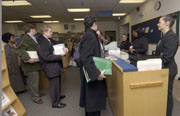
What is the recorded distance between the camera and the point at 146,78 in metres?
1.51

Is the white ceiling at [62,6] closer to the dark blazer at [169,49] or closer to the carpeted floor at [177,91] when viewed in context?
the carpeted floor at [177,91]

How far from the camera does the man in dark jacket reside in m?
1.42

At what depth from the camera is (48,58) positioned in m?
2.16

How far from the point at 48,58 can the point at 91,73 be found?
102cm

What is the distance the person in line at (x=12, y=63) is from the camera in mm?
2881

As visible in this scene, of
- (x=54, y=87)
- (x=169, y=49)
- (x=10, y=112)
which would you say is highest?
(x=169, y=49)

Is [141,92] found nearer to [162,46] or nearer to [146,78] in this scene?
[146,78]

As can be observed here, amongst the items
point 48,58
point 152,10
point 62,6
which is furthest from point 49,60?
point 152,10

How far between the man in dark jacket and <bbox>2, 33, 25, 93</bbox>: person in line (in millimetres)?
2049

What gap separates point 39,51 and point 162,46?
5.91 ft

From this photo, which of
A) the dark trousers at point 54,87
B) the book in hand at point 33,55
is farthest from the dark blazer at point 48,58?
the book in hand at point 33,55

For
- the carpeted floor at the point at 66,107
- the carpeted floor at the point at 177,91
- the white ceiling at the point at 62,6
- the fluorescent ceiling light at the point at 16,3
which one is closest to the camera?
the carpeted floor at the point at 66,107

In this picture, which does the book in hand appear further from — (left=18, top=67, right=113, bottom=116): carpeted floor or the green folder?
the green folder

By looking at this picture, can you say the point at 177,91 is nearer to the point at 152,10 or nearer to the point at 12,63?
the point at 152,10
